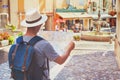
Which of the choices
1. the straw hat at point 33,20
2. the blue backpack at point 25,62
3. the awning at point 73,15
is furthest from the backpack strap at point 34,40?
the awning at point 73,15

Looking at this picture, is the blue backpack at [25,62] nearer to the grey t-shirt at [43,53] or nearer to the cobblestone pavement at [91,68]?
the grey t-shirt at [43,53]

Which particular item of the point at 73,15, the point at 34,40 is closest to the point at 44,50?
the point at 34,40

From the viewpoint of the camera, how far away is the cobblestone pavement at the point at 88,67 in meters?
7.44

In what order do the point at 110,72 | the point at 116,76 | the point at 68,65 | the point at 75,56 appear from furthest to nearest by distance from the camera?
the point at 75,56, the point at 68,65, the point at 110,72, the point at 116,76

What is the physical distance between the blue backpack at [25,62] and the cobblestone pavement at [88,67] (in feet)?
13.6

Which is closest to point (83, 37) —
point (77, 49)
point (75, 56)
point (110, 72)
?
point (77, 49)

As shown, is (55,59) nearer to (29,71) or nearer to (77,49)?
(29,71)

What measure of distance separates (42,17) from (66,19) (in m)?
24.9

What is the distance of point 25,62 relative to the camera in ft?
9.70

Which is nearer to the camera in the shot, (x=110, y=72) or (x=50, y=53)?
(x=50, y=53)

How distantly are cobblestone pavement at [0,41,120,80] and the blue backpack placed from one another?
4149 mm

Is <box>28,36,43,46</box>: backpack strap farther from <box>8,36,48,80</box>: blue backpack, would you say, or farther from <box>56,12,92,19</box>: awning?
<box>56,12,92,19</box>: awning

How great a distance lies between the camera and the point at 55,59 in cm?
301

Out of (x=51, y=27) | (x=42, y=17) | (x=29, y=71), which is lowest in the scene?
(x=51, y=27)
